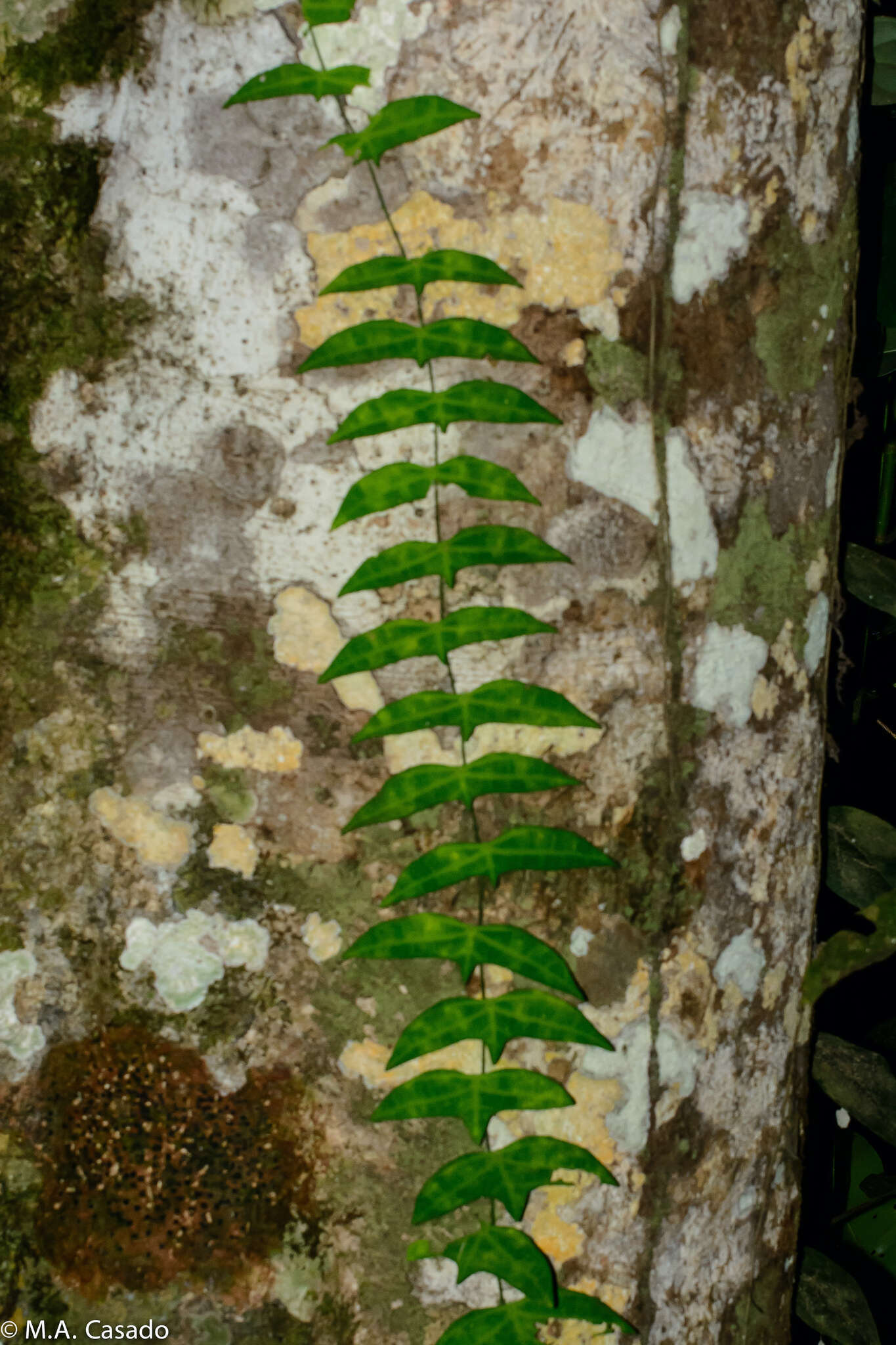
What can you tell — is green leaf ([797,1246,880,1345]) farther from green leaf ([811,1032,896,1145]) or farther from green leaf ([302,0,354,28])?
green leaf ([302,0,354,28])

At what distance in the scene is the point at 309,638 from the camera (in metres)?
0.97

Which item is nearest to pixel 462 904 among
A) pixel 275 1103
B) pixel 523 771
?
pixel 523 771

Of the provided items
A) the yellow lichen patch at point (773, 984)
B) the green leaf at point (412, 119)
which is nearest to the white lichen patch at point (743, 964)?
the yellow lichen patch at point (773, 984)

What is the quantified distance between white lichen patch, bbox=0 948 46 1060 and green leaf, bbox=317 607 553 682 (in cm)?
40

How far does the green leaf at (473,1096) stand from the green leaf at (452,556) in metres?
0.45

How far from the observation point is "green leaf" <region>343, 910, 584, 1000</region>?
965 mm

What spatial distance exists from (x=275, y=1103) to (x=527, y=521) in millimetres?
585

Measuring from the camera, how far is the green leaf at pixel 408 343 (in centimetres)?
94

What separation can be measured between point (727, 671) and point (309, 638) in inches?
15.8

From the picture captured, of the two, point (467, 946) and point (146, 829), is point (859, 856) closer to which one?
point (467, 946)

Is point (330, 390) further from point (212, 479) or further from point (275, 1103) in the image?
point (275, 1103)

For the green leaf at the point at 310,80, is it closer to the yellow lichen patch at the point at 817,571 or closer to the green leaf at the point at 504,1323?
the yellow lichen patch at the point at 817,571

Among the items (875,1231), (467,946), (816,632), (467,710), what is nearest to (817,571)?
(816,632)

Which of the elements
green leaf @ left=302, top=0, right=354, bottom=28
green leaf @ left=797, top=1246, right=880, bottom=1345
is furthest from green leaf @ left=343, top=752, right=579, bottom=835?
green leaf @ left=797, top=1246, right=880, bottom=1345
